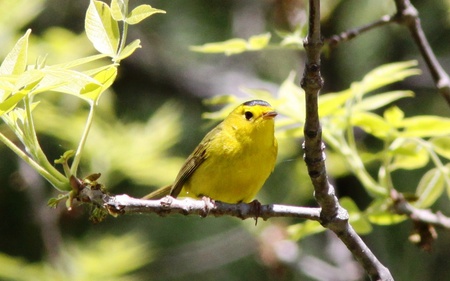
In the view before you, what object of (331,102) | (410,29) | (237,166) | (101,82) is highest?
(101,82)

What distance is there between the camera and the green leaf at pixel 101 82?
178 cm

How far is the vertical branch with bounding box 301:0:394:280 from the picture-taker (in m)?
1.65

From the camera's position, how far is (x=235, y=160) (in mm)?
3387

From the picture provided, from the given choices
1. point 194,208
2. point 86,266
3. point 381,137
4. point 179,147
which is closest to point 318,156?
point 194,208

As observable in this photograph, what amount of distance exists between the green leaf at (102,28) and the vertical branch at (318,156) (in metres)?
0.46

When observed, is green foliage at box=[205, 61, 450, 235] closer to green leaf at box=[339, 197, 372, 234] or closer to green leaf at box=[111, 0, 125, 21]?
green leaf at box=[339, 197, 372, 234]

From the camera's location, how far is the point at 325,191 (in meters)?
2.01

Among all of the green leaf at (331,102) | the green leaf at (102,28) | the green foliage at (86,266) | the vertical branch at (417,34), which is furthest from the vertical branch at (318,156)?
the green foliage at (86,266)

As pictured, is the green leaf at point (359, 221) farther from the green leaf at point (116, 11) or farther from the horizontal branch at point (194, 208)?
the green leaf at point (116, 11)

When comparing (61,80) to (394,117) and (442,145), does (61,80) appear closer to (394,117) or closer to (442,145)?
(394,117)

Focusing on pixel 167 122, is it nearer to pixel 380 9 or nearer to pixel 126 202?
pixel 380 9

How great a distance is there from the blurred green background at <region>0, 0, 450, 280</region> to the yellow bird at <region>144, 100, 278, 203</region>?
0.77 meters

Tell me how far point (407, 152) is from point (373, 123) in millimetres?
152

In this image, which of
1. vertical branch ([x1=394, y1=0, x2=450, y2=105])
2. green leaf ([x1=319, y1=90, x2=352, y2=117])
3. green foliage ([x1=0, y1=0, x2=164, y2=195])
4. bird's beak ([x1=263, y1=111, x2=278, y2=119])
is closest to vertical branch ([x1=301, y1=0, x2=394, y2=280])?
green foliage ([x1=0, y1=0, x2=164, y2=195])
